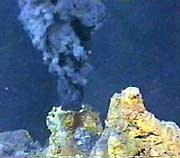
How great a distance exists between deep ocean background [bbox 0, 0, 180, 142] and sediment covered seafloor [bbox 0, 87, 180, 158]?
0.22m

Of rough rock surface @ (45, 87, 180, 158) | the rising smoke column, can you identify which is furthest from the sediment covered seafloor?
the rising smoke column

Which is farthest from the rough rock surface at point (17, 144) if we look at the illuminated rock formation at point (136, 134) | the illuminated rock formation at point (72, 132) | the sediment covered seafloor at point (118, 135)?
the illuminated rock formation at point (136, 134)

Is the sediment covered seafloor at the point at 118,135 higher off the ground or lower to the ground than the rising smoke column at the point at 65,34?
lower

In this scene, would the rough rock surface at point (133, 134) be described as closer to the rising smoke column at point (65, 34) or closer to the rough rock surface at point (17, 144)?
the rough rock surface at point (17, 144)

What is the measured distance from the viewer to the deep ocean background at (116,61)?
8.61ft

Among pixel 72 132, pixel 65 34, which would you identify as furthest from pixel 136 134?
pixel 65 34

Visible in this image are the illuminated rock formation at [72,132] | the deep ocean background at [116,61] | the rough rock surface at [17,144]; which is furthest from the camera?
the deep ocean background at [116,61]

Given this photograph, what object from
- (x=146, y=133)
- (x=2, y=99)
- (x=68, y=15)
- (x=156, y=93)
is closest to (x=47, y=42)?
(x=68, y=15)

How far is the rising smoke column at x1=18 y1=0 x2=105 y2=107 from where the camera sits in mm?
2457

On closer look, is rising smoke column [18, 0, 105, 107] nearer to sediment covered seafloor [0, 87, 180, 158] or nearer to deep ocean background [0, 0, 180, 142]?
deep ocean background [0, 0, 180, 142]

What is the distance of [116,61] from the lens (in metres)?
2.65

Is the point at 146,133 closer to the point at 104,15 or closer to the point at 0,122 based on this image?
the point at 104,15

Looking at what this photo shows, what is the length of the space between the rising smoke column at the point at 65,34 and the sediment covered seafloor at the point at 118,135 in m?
0.21

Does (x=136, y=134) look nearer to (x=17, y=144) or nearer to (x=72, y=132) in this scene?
(x=72, y=132)
